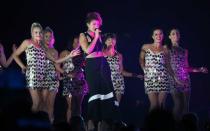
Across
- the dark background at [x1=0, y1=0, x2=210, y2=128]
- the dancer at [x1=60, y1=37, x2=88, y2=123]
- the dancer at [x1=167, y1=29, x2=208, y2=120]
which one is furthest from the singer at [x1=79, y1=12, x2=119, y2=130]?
the dark background at [x1=0, y1=0, x2=210, y2=128]

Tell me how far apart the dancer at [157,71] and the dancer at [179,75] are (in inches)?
9.4

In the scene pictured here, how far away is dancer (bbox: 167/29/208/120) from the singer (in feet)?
9.66

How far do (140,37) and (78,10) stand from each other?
203cm

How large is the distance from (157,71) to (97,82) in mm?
2867

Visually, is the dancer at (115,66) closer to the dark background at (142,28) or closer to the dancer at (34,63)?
the dark background at (142,28)

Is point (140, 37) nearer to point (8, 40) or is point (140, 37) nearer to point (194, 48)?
point (194, 48)

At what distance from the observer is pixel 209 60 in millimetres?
12570

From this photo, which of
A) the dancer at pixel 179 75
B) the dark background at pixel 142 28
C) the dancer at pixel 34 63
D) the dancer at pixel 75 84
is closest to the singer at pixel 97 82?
the dancer at pixel 34 63

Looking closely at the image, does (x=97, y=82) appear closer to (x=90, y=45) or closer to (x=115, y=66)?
(x=90, y=45)

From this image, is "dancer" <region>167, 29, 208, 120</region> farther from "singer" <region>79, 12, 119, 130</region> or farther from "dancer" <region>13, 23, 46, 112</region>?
"dancer" <region>13, 23, 46, 112</region>

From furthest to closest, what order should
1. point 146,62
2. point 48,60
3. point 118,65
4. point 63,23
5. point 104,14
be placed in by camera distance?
point 104,14 → point 63,23 → point 118,65 → point 146,62 → point 48,60

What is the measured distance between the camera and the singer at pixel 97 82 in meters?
7.01

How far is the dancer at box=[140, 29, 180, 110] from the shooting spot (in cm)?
956

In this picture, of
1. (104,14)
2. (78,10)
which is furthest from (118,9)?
(78,10)
